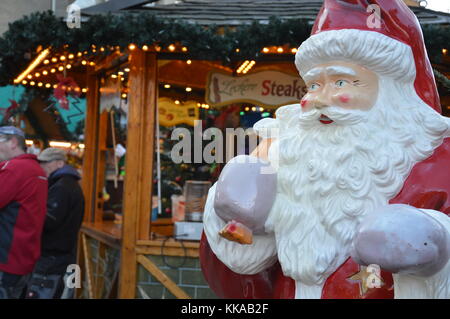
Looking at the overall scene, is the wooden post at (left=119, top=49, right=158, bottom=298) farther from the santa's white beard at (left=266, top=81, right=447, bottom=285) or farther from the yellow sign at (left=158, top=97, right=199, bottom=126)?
the santa's white beard at (left=266, top=81, right=447, bottom=285)

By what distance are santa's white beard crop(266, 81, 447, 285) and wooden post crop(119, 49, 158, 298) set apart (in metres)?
3.00

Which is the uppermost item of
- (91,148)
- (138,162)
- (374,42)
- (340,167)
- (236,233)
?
(374,42)

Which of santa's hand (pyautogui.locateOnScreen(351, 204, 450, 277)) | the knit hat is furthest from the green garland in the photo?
santa's hand (pyautogui.locateOnScreen(351, 204, 450, 277))

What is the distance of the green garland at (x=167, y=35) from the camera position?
13.8ft

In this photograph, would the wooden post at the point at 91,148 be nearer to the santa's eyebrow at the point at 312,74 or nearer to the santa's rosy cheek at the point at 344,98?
the santa's eyebrow at the point at 312,74

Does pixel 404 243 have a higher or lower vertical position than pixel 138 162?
higher

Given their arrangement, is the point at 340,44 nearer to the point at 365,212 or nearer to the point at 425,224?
the point at 365,212

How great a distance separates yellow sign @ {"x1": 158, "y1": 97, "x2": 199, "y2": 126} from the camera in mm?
5664

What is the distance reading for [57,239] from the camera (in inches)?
186

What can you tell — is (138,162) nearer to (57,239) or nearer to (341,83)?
(57,239)

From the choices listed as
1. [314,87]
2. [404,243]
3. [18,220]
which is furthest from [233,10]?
[404,243]

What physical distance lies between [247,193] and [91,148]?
15.5 feet

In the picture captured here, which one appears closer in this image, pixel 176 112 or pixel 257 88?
pixel 257 88
